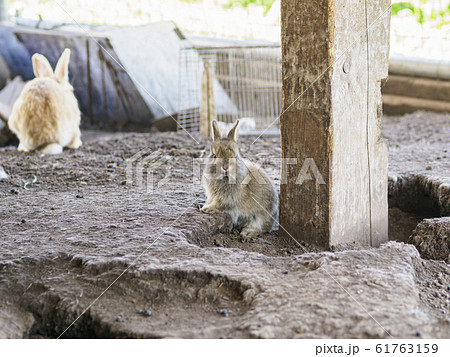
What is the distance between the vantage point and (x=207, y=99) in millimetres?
7320

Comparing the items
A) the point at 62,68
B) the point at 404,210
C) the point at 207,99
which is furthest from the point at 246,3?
the point at 404,210

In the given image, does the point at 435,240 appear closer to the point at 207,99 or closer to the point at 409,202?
the point at 409,202

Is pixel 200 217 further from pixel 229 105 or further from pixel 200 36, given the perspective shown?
pixel 200 36

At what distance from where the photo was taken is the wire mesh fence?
8.27 m

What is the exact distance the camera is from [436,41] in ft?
28.1

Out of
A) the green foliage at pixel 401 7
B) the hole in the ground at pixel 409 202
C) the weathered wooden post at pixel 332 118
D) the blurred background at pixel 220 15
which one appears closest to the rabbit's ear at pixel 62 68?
the blurred background at pixel 220 15

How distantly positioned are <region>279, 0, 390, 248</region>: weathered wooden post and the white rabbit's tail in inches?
148

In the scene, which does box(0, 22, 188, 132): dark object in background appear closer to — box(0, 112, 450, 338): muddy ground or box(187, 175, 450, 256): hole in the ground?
box(0, 112, 450, 338): muddy ground

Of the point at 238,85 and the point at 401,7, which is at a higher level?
the point at 401,7

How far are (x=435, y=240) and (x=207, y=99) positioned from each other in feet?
14.3

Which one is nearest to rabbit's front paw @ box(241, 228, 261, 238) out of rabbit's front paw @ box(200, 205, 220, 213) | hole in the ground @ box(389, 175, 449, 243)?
rabbit's front paw @ box(200, 205, 220, 213)

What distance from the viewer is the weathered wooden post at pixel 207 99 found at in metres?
7.27

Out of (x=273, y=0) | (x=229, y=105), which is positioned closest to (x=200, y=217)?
(x=229, y=105)
